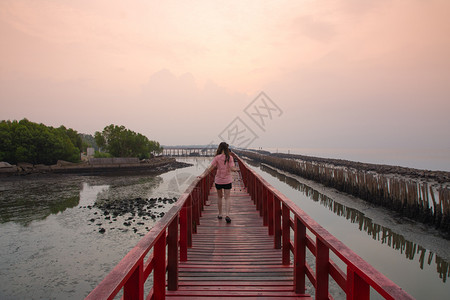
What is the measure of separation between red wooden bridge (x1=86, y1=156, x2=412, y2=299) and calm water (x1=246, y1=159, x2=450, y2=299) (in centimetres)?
283

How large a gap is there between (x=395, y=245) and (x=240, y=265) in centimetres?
800

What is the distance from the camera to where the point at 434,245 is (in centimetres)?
890

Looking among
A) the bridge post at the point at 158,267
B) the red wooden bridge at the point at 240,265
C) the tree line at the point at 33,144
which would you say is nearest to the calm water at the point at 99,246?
the red wooden bridge at the point at 240,265

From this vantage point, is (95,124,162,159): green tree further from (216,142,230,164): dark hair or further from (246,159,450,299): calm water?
(216,142,230,164): dark hair

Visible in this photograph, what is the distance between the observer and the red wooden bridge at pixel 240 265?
170cm

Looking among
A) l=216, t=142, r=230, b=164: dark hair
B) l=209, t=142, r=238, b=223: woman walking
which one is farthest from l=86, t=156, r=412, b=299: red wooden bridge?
l=216, t=142, r=230, b=164: dark hair

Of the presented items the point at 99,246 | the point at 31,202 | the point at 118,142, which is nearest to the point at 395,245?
the point at 99,246

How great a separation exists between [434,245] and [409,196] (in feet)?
11.7

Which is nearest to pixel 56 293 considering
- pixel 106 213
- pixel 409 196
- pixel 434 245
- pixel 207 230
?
pixel 207 230

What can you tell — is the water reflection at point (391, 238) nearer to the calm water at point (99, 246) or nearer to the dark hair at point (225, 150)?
the calm water at point (99, 246)

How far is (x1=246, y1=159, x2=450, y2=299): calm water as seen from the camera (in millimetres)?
6863

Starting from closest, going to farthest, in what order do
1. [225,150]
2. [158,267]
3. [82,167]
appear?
[158,267]
[225,150]
[82,167]

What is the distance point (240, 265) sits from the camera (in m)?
3.87

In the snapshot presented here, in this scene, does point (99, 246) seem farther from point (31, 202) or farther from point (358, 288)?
point (31, 202)
